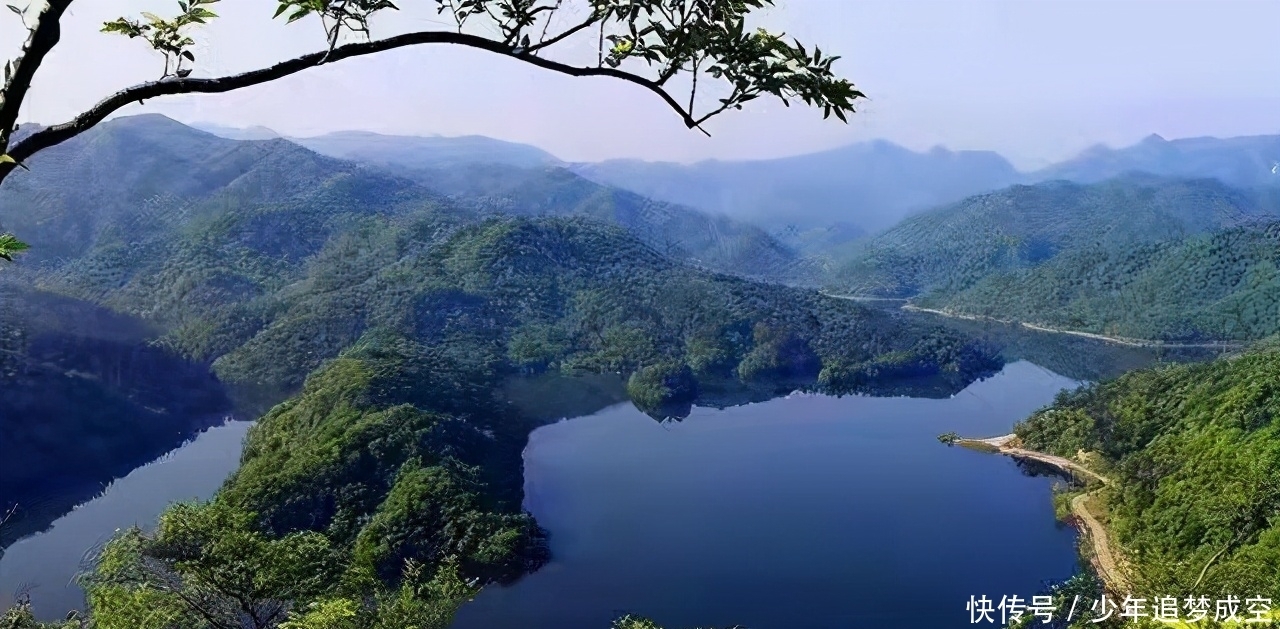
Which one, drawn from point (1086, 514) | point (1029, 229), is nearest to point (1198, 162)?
point (1029, 229)

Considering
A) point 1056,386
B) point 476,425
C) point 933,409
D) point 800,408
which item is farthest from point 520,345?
point 1056,386

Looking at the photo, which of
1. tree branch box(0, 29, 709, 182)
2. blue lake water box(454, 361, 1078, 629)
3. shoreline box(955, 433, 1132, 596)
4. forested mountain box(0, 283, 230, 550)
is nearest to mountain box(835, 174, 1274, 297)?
blue lake water box(454, 361, 1078, 629)

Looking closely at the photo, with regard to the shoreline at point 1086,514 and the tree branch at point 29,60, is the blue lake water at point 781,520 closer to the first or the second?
the shoreline at point 1086,514

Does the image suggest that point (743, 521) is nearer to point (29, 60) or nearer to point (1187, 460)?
point (1187, 460)

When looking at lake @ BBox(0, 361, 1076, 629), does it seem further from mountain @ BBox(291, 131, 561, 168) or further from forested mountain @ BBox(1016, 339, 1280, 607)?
mountain @ BBox(291, 131, 561, 168)

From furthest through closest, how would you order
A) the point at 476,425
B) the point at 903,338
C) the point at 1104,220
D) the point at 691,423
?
the point at 1104,220
the point at 903,338
the point at 691,423
the point at 476,425

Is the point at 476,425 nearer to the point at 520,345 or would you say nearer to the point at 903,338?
the point at 520,345
